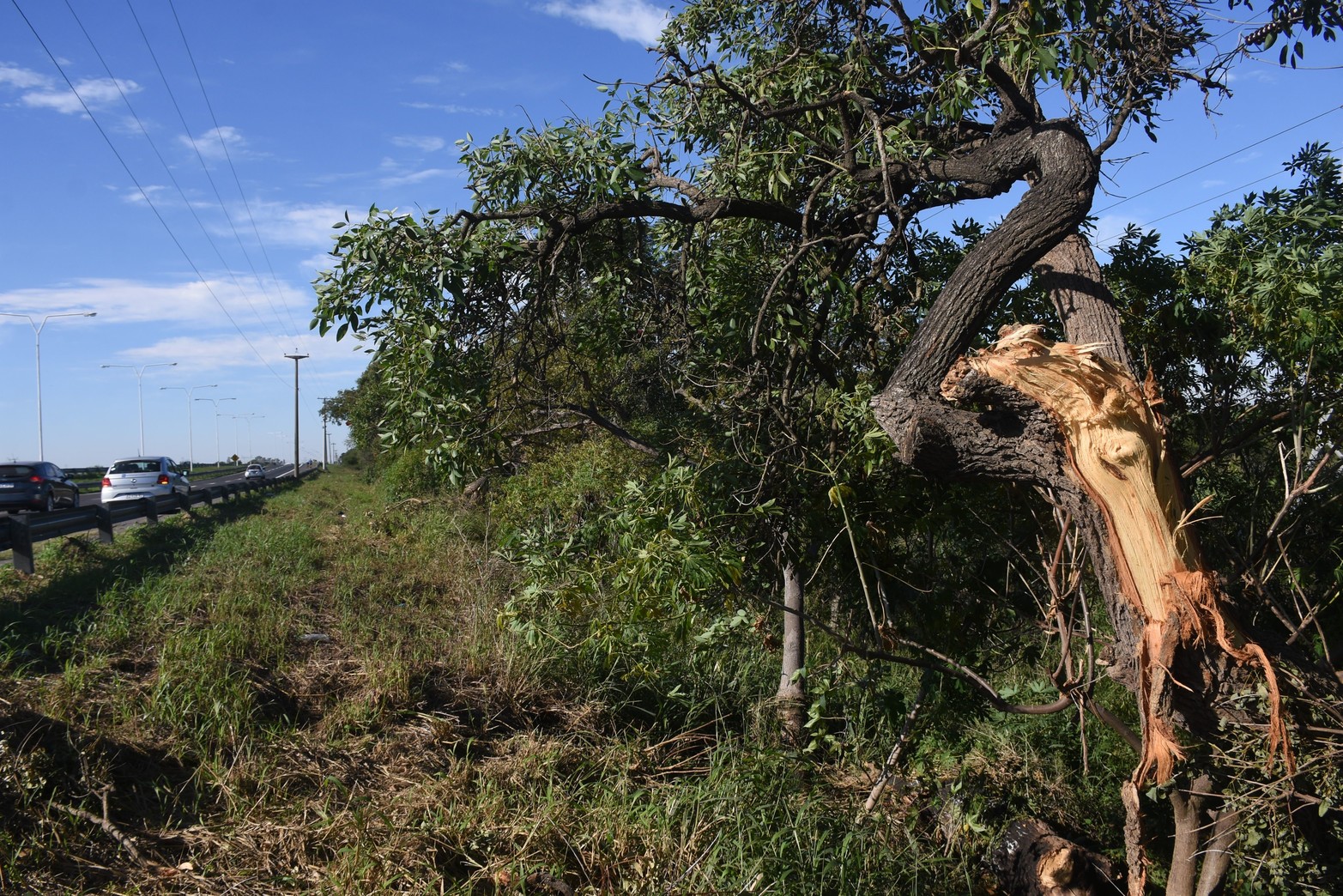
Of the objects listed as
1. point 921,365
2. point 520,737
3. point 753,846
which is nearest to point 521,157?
point 921,365

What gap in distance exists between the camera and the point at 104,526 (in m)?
14.3

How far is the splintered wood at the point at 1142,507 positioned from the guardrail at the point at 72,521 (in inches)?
441

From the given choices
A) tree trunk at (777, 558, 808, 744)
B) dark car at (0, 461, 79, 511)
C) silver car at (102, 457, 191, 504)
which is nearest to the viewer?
tree trunk at (777, 558, 808, 744)

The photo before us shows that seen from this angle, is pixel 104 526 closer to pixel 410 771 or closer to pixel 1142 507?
pixel 410 771

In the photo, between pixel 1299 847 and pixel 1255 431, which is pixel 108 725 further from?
pixel 1255 431

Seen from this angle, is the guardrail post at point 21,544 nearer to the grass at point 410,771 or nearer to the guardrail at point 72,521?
the guardrail at point 72,521

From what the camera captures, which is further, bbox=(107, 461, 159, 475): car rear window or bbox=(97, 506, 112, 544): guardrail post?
bbox=(107, 461, 159, 475): car rear window

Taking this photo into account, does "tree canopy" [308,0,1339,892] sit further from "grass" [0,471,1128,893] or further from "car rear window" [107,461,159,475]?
"car rear window" [107,461,159,475]

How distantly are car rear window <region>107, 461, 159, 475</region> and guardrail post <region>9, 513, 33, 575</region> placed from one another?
18.0m

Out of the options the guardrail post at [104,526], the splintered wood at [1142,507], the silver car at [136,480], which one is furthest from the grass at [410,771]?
the silver car at [136,480]

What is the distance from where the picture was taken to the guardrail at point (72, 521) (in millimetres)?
10922

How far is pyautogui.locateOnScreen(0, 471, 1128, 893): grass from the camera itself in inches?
171

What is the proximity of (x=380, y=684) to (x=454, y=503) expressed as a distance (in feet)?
32.0

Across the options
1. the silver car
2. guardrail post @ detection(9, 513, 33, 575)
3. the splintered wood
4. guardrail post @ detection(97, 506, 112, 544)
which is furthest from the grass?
the silver car
